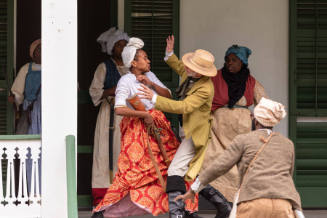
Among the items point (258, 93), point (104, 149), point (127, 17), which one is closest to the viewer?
point (258, 93)

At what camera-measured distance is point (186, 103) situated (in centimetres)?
721

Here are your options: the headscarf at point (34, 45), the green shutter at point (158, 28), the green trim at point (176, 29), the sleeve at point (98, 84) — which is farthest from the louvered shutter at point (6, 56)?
the green trim at point (176, 29)

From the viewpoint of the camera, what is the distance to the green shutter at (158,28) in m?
8.79

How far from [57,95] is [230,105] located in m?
1.94

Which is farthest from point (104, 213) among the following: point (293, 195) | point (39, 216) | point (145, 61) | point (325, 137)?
point (325, 137)

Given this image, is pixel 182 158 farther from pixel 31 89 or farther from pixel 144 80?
pixel 31 89

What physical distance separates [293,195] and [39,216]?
97.9 inches

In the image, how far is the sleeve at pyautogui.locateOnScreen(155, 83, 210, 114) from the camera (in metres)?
7.09

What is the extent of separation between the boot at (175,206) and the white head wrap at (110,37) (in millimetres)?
1895

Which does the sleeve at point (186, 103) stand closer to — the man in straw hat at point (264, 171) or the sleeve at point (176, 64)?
the sleeve at point (176, 64)

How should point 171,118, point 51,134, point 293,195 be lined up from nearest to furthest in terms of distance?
1. point 293,195
2. point 51,134
3. point 171,118

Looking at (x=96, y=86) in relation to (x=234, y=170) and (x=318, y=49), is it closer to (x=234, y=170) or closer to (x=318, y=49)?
(x=234, y=170)

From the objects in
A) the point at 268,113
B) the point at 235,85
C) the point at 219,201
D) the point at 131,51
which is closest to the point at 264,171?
the point at 268,113

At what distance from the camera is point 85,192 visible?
29.3 ft
